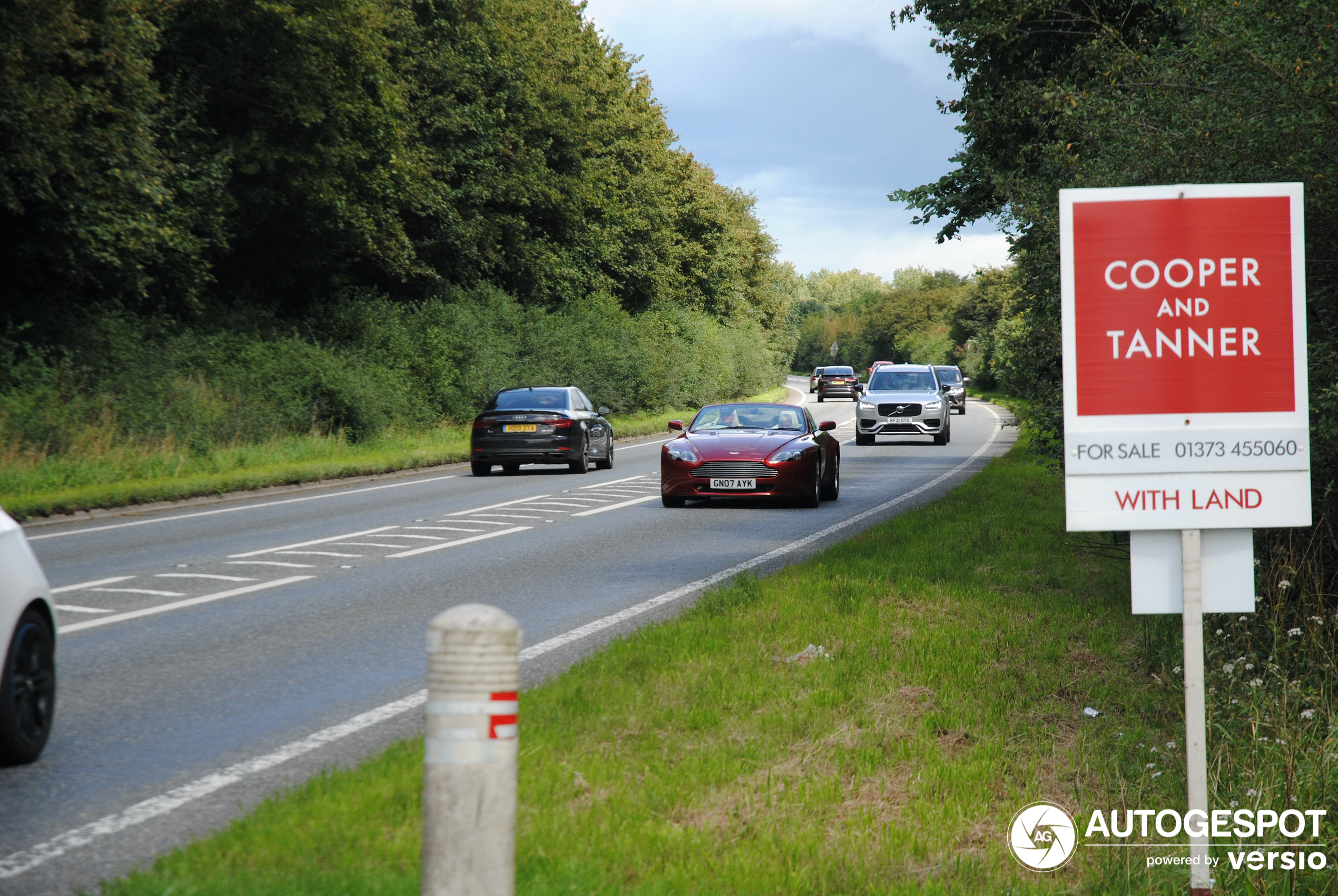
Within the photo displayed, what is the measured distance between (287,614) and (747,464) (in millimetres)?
8883

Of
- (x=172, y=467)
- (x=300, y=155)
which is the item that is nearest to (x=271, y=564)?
(x=172, y=467)

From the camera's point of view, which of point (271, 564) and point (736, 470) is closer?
point (271, 564)

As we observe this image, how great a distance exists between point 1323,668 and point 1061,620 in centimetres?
200

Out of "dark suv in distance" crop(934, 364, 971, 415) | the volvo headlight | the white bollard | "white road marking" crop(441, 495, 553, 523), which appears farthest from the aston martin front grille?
"dark suv in distance" crop(934, 364, 971, 415)

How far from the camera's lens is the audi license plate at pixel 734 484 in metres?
17.1

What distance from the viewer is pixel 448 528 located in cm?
1492

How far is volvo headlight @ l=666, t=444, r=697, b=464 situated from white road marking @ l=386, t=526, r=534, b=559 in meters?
2.93

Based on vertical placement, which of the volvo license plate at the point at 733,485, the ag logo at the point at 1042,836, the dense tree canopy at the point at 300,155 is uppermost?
the dense tree canopy at the point at 300,155

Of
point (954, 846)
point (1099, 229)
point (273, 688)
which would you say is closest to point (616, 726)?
point (954, 846)

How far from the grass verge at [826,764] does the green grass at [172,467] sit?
40.3 feet

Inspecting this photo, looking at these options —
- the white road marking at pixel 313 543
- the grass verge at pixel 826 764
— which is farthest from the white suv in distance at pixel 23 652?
the white road marking at pixel 313 543

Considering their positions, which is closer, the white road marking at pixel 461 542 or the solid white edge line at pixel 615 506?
the white road marking at pixel 461 542

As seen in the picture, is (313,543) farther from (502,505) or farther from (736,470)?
(736,470)

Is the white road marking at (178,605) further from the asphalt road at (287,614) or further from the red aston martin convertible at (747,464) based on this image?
the red aston martin convertible at (747,464)
